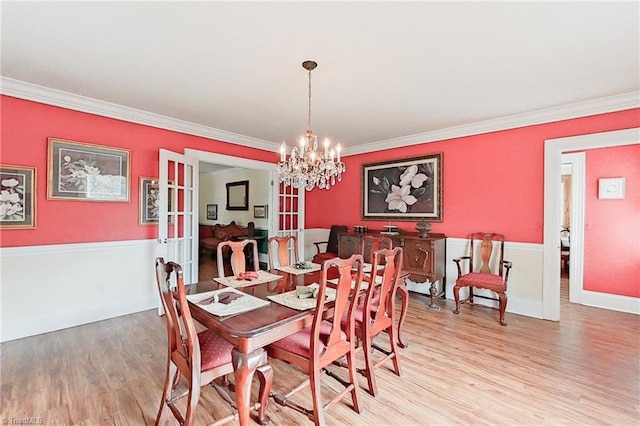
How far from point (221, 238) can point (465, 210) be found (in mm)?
5099

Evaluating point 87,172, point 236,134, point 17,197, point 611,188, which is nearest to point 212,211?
point 236,134

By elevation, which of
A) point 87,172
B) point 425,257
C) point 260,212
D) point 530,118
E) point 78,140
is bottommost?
point 425,257

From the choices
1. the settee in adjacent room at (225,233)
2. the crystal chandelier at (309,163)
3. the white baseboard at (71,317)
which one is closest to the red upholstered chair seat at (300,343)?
the crystal chandelier at (309,163)

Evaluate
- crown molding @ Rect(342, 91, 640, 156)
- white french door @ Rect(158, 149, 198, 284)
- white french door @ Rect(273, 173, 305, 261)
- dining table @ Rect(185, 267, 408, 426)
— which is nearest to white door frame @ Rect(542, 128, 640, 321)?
crown molding @ Rect(342, 91, 640, 156)

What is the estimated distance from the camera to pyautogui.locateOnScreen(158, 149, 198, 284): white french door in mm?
3467

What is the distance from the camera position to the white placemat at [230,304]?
1693 mm

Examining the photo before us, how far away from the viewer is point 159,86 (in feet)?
9.24

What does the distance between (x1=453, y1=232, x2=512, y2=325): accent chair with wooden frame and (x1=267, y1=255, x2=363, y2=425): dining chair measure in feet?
7.25

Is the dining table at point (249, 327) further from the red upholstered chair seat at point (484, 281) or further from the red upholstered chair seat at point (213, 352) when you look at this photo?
the red upholstered chair seat at point (484, 281)

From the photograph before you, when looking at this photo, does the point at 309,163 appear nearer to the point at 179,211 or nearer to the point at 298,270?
the point at 298,270

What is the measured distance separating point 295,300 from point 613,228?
4506 mm

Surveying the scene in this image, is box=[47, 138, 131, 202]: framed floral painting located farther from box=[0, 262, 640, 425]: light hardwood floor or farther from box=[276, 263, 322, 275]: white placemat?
box=[276, 263, 322, 275]: white placemat

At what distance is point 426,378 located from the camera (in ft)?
7.39

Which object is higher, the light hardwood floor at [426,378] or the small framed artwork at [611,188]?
the small framed artwork at [611,188]
